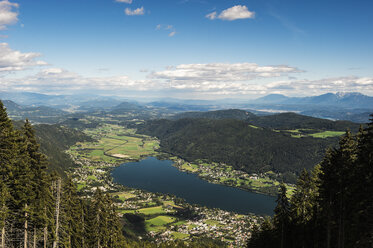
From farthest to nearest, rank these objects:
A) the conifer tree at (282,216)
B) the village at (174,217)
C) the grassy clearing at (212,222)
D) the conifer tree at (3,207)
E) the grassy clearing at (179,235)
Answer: the grassy clearing at (212,222)
the village at (174,217)
the grassy clearing at (179,235)
the conifer tree at (282,216)
the conifer tree at (3,207)

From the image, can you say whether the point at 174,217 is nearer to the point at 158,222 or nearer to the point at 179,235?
the point at 158,222

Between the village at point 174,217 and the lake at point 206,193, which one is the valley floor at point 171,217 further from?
the lake at point 206,193

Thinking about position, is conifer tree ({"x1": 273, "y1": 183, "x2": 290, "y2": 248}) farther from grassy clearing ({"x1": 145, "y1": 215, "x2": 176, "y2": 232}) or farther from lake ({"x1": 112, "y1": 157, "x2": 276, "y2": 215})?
lake ({"x1": 112, "y1": 157, "x2": 276, "y2": 215})

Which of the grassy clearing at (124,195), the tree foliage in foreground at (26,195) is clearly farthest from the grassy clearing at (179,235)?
the tree foliage in foreground at (26,195)

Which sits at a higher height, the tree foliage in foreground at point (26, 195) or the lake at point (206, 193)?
the tree foliage in foreground at point (26, 195)

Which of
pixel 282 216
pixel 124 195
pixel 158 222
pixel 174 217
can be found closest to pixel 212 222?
pixel 174 217

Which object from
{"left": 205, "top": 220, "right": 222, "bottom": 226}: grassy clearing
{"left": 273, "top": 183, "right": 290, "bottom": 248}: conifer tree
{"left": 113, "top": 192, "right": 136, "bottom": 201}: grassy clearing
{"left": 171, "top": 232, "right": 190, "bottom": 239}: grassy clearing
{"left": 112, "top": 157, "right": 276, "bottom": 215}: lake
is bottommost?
{"left": 112, "top": 157, "right": 276, "bottom": 215}: lake

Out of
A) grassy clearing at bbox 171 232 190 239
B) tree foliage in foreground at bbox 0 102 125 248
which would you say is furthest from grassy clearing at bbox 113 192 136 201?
tree foliage in foreground at bbox 0 102 125 248

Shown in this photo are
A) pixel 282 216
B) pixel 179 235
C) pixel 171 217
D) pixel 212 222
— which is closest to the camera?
pixel 282 216

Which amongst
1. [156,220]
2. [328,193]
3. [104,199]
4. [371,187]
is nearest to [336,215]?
[328,193]
